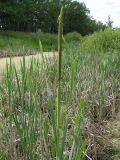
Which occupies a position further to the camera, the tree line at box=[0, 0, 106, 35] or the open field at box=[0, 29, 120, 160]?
the tree line at box=[0, 0, 106, 35]

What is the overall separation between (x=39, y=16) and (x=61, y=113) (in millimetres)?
29590

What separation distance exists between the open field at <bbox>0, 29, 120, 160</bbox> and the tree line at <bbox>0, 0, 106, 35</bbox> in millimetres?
23561

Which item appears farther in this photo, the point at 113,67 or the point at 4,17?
the point at 4,17

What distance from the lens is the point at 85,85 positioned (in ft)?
9.53

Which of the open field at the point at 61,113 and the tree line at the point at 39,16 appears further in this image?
the tree line at the point at 39,16

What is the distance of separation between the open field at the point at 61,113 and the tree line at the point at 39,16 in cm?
2356

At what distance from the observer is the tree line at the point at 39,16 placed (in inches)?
1104

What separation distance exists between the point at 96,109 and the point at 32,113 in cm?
107

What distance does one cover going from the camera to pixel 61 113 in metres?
1.37

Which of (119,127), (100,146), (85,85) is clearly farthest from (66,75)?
(100,146)

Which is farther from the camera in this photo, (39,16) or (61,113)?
(39,16)

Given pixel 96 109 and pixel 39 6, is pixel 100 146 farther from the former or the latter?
pixel 39 6

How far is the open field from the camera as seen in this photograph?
1.14m

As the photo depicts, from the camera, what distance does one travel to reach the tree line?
28047mm
